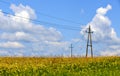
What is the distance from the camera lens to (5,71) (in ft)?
84.2

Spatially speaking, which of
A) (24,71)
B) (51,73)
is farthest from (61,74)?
(24,71)

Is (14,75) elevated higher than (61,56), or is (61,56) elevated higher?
(61,56)

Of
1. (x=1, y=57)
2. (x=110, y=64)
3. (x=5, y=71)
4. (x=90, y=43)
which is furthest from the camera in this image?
(x=90, y=43)

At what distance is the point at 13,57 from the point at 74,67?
31.2 feet

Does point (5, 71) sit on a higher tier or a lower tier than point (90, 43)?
lower

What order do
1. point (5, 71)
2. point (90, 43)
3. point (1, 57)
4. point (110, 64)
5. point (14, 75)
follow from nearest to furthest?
point (14, 75) < point (5, 71) < point (110, 64) < point (1, 57) < point (90, 43)

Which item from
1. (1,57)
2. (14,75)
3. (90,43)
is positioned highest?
(90,43)

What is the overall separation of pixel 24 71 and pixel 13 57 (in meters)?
13.1

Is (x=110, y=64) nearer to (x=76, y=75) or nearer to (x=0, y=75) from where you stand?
(x=76, y=75)

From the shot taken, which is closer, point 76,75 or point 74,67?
point 76,75

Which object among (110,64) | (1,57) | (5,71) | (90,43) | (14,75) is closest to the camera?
(14,75)

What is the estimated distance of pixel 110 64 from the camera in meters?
34.1

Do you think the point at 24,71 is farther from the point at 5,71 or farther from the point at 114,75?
the point at 114,75

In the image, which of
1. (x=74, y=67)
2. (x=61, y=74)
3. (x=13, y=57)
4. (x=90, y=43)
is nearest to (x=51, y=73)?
(x=61, y=74)
